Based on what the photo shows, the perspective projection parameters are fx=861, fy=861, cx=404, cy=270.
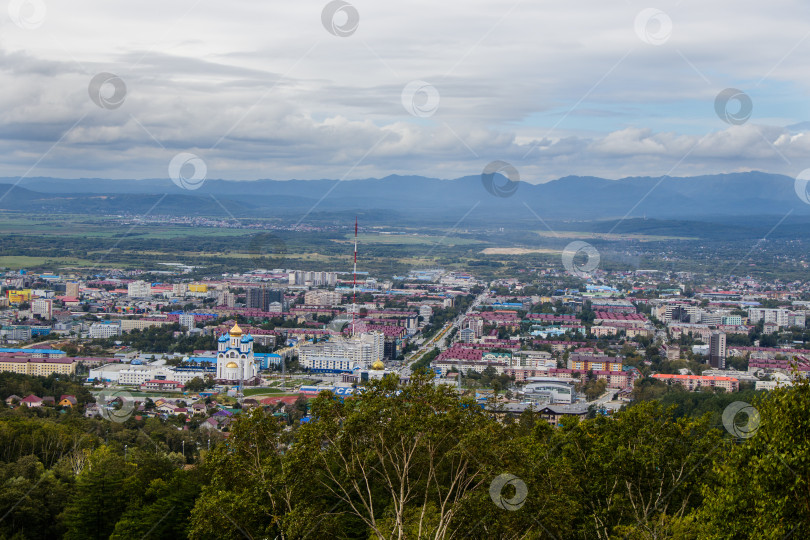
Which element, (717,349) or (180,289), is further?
(180,289)

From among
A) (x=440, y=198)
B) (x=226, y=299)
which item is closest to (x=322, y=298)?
(x=226, y=299)

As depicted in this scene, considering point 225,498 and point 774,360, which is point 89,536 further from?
point 774,360

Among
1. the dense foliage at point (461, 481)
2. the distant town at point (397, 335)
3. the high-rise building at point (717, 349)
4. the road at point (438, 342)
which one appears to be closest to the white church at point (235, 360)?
the distant town at point (397, 335)

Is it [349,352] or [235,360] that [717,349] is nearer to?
[349,352]

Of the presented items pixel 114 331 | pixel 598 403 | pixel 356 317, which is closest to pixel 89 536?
pixel 598 403

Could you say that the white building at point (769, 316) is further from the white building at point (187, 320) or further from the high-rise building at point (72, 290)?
the high-rise building at point (72, 290)

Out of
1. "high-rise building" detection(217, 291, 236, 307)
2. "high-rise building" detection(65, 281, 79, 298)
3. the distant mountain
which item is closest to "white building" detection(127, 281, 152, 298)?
"high-rise building" detection(65, 281, 79, 298)

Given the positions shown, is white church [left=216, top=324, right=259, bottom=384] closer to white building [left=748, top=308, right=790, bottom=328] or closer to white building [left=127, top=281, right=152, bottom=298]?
white building [left=127, top=281, right=152, bottom=298]
